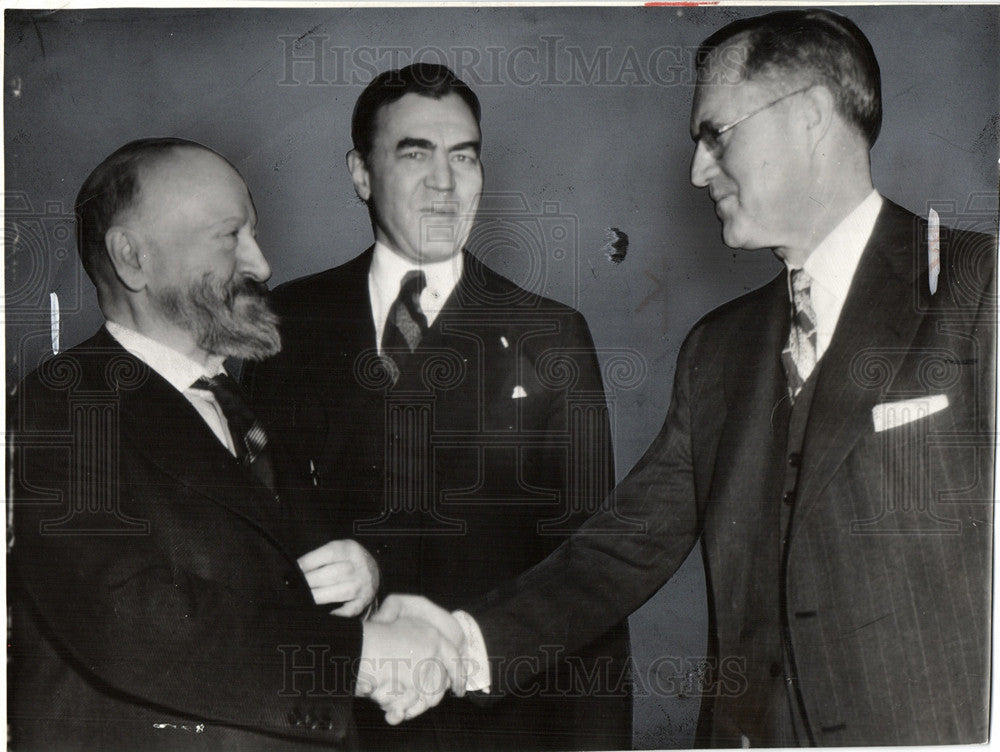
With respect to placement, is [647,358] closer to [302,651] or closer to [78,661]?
[302,651]

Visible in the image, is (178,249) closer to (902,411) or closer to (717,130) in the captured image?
(717,130)

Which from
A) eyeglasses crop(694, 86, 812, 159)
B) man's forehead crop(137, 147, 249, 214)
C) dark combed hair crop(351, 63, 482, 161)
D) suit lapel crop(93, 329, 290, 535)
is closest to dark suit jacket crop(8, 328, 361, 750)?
suit lapel crop(93, 329, 290, 535)

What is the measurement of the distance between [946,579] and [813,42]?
4.46ft

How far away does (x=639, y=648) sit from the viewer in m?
2.29

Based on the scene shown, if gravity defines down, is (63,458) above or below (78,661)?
above

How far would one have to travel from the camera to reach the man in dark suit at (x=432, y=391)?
7.29 feet

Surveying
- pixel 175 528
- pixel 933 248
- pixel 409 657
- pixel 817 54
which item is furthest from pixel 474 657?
pixel 817 54

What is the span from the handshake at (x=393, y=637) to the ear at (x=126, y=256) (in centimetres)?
77

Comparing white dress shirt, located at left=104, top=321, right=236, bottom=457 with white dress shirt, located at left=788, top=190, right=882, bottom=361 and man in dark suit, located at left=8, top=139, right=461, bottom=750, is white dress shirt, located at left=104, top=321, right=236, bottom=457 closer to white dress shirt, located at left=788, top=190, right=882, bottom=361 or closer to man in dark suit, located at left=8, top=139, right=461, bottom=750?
man in dark suit, located at left=8, top=139, right=461, bottom=750

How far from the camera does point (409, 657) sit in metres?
2.23

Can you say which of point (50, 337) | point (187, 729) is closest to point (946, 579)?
point (187, 729)

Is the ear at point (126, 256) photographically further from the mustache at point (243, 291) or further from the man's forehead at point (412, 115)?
the man's forehead at point (412, 115)

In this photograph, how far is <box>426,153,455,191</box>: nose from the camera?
7.28 ft

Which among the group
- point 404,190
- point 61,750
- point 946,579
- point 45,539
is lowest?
point 61,750
